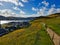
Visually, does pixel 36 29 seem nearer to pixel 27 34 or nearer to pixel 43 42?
pixel 27 34

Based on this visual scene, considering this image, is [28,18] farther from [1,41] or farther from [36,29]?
[1,41]

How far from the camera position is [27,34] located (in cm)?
1048

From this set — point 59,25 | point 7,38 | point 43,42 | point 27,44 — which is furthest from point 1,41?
point 59,25

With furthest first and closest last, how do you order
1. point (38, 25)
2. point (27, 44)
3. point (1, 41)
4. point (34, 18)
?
point (34, 18)
point (38, 25)
point (1, 41)
point (27, 44)

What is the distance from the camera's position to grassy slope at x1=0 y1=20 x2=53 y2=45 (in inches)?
356

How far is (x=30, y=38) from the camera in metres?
9.84

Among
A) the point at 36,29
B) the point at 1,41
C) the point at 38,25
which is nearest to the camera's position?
the point at 1,41

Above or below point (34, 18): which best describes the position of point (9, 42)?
below

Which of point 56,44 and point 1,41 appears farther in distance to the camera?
point 1,41

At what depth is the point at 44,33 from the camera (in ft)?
34.8

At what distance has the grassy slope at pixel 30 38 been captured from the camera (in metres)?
9.05

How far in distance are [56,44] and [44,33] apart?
251 centimetres

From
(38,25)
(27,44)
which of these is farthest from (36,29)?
(27,44)

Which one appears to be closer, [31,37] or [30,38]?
[30,38]
